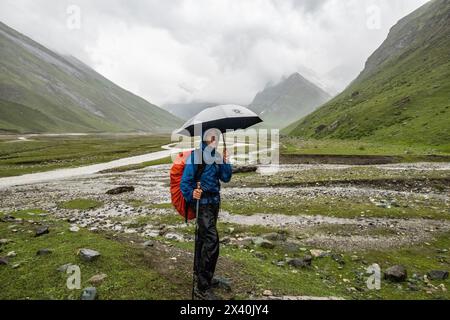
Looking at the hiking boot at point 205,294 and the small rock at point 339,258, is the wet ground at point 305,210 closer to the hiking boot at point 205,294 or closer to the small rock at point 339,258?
the small rock at point 339,258

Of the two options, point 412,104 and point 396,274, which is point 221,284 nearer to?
A: point 396,274

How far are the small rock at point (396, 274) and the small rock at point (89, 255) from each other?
11.0 metres

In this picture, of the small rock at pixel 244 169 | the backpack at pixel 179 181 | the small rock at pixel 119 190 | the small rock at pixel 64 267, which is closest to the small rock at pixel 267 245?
the backpack at pixel 179 181

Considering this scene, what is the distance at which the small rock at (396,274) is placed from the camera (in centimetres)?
1152

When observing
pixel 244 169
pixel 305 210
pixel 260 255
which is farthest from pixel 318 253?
pixel 244 169

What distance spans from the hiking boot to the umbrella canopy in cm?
472

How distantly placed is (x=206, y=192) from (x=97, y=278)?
14.9ft

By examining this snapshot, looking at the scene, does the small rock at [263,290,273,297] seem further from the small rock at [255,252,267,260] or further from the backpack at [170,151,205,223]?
the small rock at [255,252,267,260]

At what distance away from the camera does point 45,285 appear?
9609 mm

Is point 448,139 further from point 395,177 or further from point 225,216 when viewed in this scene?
point 225,216

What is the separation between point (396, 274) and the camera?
37.9 feet

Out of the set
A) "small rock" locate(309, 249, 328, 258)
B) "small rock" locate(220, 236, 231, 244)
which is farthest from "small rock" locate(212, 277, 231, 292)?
"small rock" locate(220, 236, 231, 244)
